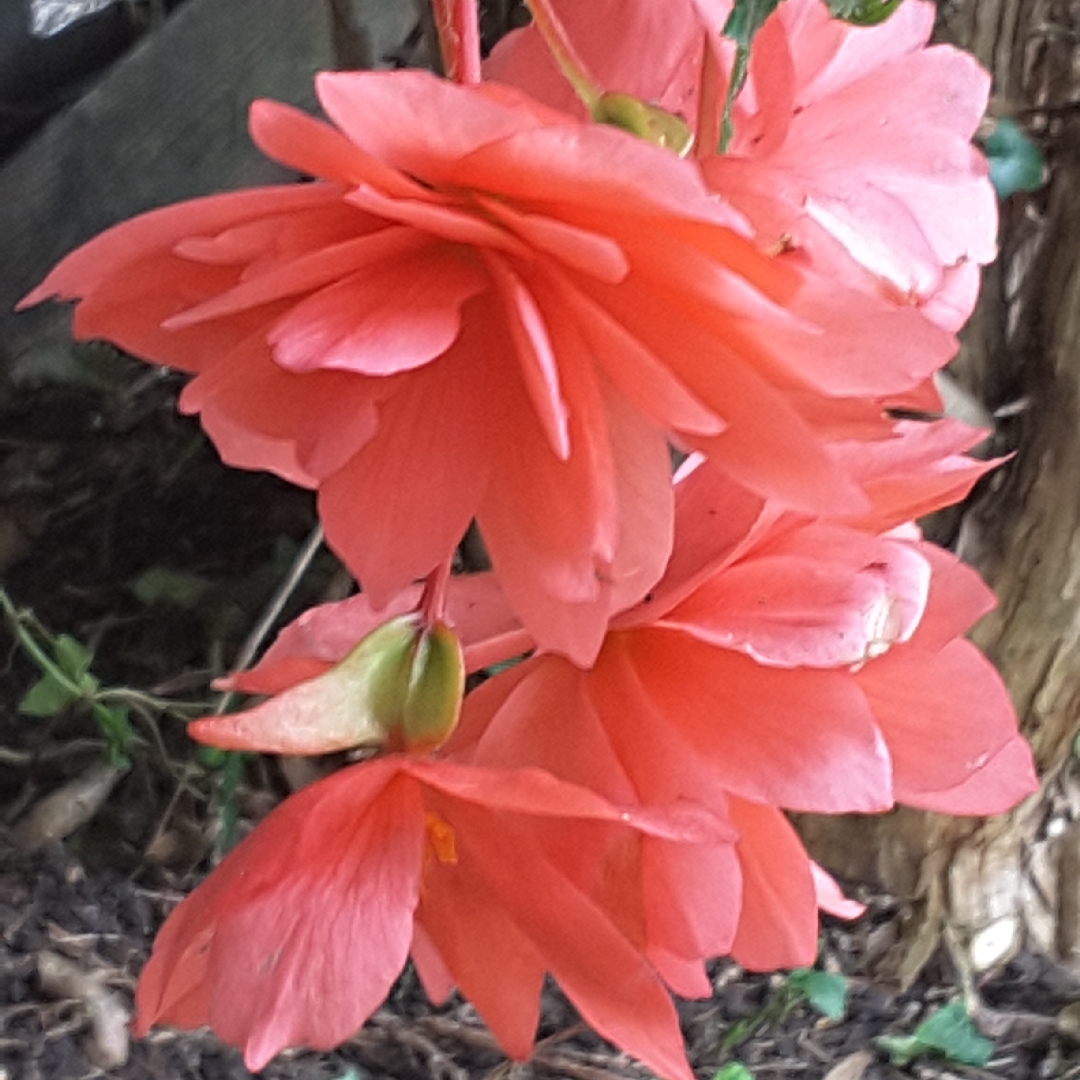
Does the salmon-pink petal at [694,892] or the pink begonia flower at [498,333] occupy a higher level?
the pink begonia flower at [498,333]

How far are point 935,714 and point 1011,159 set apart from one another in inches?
25.6

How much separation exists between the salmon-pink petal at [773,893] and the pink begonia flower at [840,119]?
163mm

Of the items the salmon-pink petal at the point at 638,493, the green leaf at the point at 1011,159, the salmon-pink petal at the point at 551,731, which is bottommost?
the green leaf at the point at 1011,159

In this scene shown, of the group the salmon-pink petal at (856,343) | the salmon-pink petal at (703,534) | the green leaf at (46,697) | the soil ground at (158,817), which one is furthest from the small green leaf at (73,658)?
the salmon-pink petal at (856,343)

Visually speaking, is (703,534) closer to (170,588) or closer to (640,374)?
(640,374)

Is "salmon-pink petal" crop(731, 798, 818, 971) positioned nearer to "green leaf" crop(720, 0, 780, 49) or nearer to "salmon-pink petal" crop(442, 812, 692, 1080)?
"salmon-pink petal" crop(442, 812, 692, 1080)

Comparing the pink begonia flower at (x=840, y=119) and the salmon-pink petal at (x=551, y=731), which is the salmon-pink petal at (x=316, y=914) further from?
the pink begonia flower at (x=840, y=119)

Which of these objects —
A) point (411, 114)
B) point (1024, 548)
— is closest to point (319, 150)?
point (411, 114)

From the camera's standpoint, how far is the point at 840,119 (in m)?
0.33

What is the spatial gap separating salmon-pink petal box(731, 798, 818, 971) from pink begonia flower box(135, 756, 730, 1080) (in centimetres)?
5

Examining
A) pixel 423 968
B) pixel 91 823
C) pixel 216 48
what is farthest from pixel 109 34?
pixel 423 968

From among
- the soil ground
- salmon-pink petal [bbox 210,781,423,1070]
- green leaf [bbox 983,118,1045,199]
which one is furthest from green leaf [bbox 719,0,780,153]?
the soil ground

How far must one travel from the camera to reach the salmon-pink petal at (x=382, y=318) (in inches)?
9.5

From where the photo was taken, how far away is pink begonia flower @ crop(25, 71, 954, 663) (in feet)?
0.79
